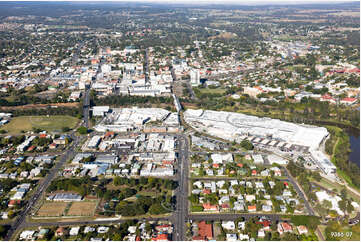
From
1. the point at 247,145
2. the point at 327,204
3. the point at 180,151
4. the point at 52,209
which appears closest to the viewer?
the point at 327,204

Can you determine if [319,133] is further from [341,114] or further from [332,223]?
[332,223]

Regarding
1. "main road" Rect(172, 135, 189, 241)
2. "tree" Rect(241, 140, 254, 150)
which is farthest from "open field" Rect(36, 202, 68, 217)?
"tree" Rect(241, 140, 254, 150)

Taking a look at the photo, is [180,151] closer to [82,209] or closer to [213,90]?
[82,209]

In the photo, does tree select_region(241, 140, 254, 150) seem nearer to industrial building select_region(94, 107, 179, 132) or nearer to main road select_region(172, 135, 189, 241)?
main road select_region(172, 135, 189, 241)

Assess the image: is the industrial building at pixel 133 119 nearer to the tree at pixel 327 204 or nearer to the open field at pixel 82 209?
the open field at pixel 82 209

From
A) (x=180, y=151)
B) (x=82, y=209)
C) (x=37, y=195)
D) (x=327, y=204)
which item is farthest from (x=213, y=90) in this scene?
(x=37, y=195)

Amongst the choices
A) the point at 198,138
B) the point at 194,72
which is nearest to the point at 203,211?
the point at 198,138

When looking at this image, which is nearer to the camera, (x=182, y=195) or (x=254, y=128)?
(x=182, y=195)
